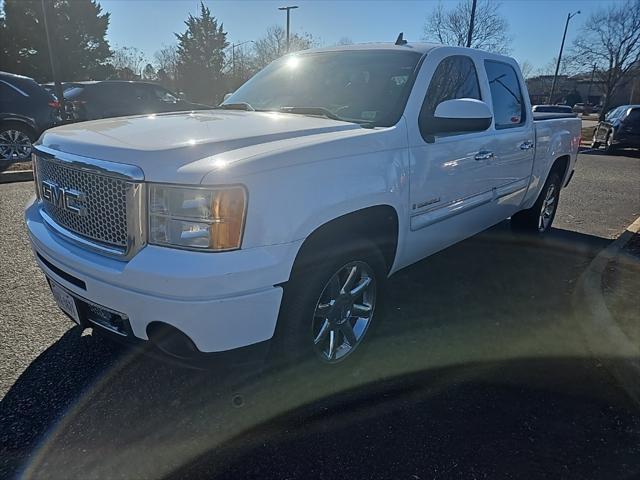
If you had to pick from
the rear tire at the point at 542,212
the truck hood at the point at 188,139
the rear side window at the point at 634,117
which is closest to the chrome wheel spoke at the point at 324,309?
the truck hood at the point at 188,139

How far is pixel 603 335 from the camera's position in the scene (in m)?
3.22

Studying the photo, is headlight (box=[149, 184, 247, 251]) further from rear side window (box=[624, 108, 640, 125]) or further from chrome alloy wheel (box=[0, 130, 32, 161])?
rear side window (box=[624, 108, 640, 125])

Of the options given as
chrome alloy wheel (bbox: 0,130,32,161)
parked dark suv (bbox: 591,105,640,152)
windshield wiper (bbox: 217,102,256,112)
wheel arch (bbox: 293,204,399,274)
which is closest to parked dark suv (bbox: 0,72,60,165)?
chrome alloy wheel (bbox: 0,130,32,161)

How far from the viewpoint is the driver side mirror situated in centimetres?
294

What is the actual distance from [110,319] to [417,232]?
1902 millimetres

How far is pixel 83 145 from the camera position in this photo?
2340 mm

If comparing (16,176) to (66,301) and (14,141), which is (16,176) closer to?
(14,141)

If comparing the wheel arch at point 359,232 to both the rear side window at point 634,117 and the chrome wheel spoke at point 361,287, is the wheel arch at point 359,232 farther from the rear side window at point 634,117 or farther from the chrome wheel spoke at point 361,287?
the rear side window at point 634,117

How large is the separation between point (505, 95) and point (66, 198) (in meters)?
3.76

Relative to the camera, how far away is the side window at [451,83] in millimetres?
3174

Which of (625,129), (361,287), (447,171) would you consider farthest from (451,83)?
(625,129)

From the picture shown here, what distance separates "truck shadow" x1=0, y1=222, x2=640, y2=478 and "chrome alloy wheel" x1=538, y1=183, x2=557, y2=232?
2.20m

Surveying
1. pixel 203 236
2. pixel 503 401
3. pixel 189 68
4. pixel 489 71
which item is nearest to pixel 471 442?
pixel 503 401

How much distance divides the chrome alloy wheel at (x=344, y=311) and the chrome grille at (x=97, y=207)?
103 centimetres
